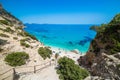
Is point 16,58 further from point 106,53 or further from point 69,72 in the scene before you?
point 106,53

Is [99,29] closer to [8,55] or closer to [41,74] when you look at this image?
[41,74]

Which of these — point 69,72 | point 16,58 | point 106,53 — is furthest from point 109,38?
point 16,58

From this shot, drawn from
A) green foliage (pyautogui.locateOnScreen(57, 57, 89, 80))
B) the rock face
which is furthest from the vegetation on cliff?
green foliage (pyautogui.locateOnScreen(57, 57, 89, 80))

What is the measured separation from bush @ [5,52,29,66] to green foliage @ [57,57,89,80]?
18.8 feet

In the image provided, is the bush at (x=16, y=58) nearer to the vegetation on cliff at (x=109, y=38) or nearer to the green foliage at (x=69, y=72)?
the green foliage at (x=69, y=72)

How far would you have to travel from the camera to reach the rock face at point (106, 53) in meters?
12.8

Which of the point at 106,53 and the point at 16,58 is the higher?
the point at 106,53

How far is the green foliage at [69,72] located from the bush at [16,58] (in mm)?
5735

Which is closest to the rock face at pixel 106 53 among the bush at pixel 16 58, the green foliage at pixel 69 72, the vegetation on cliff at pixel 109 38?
the vegetation on cliff at pixel 109 38

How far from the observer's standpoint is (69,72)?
53.8 feet

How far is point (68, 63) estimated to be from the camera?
56.6 feet

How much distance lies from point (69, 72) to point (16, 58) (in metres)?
7.83

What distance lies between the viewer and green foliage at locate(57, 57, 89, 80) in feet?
52.7

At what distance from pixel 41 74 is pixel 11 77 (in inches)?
130
